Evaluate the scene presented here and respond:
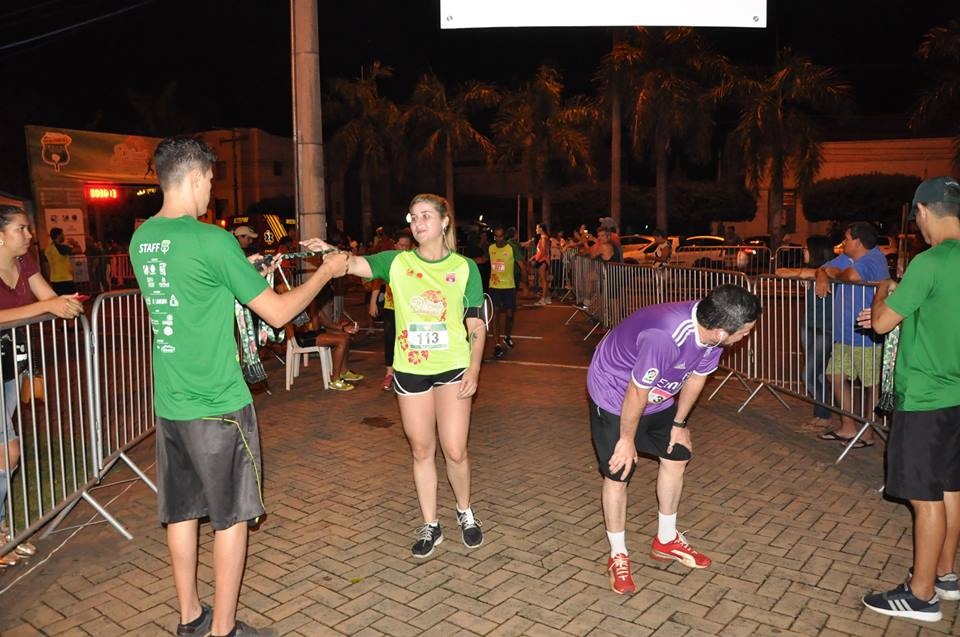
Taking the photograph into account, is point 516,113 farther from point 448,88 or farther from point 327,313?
point 327,313

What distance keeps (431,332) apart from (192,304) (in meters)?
1.56

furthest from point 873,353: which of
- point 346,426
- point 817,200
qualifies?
point 817,200

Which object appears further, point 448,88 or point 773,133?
point 448,88

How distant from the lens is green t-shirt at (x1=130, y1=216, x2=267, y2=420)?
124 inches

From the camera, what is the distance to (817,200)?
4397cm

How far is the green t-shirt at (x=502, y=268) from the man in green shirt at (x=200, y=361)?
882 centimetres

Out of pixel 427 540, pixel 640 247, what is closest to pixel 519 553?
pixel 427 540

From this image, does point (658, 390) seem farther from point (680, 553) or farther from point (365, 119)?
point (365, 119)

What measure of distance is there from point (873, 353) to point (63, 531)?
21.1 feet

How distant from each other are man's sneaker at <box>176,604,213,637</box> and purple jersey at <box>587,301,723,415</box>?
2.27m

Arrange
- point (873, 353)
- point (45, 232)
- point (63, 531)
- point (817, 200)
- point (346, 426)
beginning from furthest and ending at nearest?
point (817, 200) < point (45, 232) < point (346, 426) < point (873, 353) < point (63, 531)

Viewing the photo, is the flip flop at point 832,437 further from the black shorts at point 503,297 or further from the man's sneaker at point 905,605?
the black shorts at point 503,297

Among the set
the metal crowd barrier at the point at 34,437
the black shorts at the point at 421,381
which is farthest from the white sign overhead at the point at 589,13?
the metal crowd barrier at the point at 34,437

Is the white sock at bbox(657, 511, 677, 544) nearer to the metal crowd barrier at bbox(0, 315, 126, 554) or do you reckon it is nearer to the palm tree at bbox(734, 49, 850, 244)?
the metal crowd barrier at bbox(0, 315, 126, 554)
